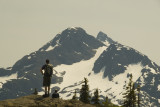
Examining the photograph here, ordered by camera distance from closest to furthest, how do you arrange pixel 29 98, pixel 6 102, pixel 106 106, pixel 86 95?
pixel 106 106
pixel 6 102
pixel 29 98
pixel 86 95

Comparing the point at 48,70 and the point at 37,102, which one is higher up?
the point at 48,70

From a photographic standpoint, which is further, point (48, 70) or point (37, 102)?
point (48, 70)

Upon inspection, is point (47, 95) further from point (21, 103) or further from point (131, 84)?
point (131, 84)

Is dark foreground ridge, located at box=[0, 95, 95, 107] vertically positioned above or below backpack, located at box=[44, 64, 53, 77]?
below

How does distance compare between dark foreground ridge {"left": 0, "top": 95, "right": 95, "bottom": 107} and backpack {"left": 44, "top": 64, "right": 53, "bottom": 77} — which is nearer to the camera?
dark foreground ridge {"left": 0, "top": 95, "right": 95, "bottom": 107}

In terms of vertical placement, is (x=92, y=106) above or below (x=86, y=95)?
below

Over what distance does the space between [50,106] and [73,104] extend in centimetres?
200

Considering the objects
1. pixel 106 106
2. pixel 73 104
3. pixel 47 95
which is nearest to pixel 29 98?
pixel 47 95

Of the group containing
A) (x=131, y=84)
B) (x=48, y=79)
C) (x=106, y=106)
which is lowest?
(x=106, y=106)

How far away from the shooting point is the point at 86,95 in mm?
72875

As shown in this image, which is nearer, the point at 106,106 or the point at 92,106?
the point at 106,106

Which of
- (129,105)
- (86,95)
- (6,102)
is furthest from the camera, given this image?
(86,95)

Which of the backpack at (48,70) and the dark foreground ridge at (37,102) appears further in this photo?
the backpack at (48,70)

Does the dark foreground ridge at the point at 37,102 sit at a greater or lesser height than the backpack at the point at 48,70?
lesser
